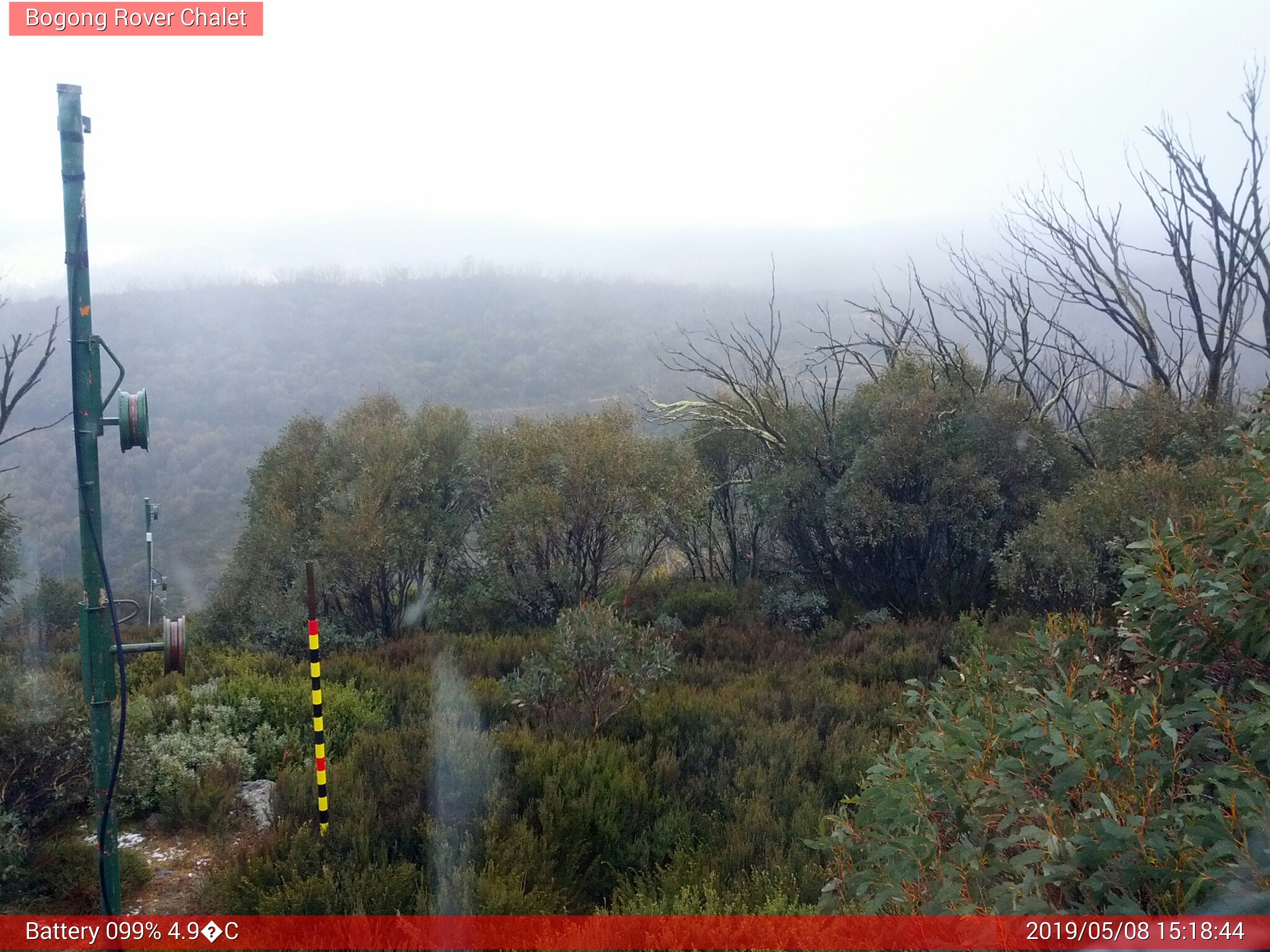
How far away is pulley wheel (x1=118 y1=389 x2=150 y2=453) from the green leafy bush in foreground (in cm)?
309

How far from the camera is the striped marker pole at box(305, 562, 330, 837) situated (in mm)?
4637

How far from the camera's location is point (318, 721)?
477 cm

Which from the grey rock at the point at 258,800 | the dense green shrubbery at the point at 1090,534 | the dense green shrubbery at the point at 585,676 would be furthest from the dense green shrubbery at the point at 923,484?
the grey rock at the point at 258,800

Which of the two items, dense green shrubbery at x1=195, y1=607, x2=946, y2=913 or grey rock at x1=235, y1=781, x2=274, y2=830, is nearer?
dense green shrubbery at x1=195, y1=607, x2=946, y2=913

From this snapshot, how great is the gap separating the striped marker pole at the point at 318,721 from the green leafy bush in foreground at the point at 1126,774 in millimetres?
3000

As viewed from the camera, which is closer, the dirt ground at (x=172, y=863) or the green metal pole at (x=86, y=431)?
the green metal pole at (x=86, y=431)

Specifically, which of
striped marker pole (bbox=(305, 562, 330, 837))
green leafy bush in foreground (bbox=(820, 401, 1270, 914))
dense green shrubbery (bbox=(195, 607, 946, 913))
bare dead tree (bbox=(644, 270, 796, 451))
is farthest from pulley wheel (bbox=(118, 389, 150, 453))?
bare dead tree (bbox=(644, 270, 796, 451))

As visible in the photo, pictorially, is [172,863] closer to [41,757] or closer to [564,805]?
[41,757]

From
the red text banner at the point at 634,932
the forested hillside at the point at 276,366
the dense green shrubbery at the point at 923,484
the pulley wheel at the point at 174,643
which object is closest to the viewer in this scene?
the red text banner at the point at 634,932

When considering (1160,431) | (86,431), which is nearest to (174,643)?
(86,431)

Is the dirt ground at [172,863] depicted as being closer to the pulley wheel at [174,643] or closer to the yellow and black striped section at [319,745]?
the yellow and black striped section at [319,745]

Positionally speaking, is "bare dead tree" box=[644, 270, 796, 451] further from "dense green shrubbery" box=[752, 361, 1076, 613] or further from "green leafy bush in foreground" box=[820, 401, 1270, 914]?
"green leafy bush in foreground" box=[820, 401, 1270, 914]

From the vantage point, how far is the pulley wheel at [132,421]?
10.6 feet

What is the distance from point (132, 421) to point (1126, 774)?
11.8 feet
